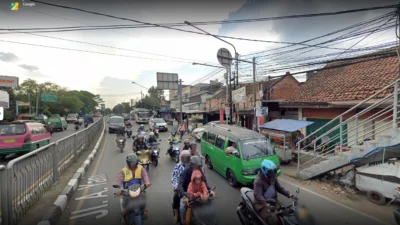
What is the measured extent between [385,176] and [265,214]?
4039mm

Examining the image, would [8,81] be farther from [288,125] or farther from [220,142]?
[288,125]

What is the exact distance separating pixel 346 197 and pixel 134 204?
558 centimetres

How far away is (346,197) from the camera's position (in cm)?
534

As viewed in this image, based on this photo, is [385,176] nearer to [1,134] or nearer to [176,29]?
[176,29]

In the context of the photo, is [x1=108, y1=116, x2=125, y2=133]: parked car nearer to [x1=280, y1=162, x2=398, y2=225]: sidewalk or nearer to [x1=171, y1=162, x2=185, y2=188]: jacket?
[x1=280, y1=162, x2=398, y2=225]: sidewalk

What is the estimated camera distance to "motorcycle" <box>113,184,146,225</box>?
311 centimetres

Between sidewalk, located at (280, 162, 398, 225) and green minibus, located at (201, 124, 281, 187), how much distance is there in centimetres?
119

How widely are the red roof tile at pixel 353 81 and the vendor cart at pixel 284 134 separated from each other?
8.53 feet

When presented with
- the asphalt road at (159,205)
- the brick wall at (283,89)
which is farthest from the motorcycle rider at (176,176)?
the brick wall at (283,89)

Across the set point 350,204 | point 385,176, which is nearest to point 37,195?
point 350,204

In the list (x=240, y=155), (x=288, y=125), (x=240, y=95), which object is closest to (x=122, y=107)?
(x=240, y=95)

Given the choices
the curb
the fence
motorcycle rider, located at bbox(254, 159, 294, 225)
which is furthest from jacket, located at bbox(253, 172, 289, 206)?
the fence

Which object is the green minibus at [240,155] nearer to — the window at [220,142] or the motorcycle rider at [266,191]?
the window at [220,142]

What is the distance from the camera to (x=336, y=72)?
44.2 ft
